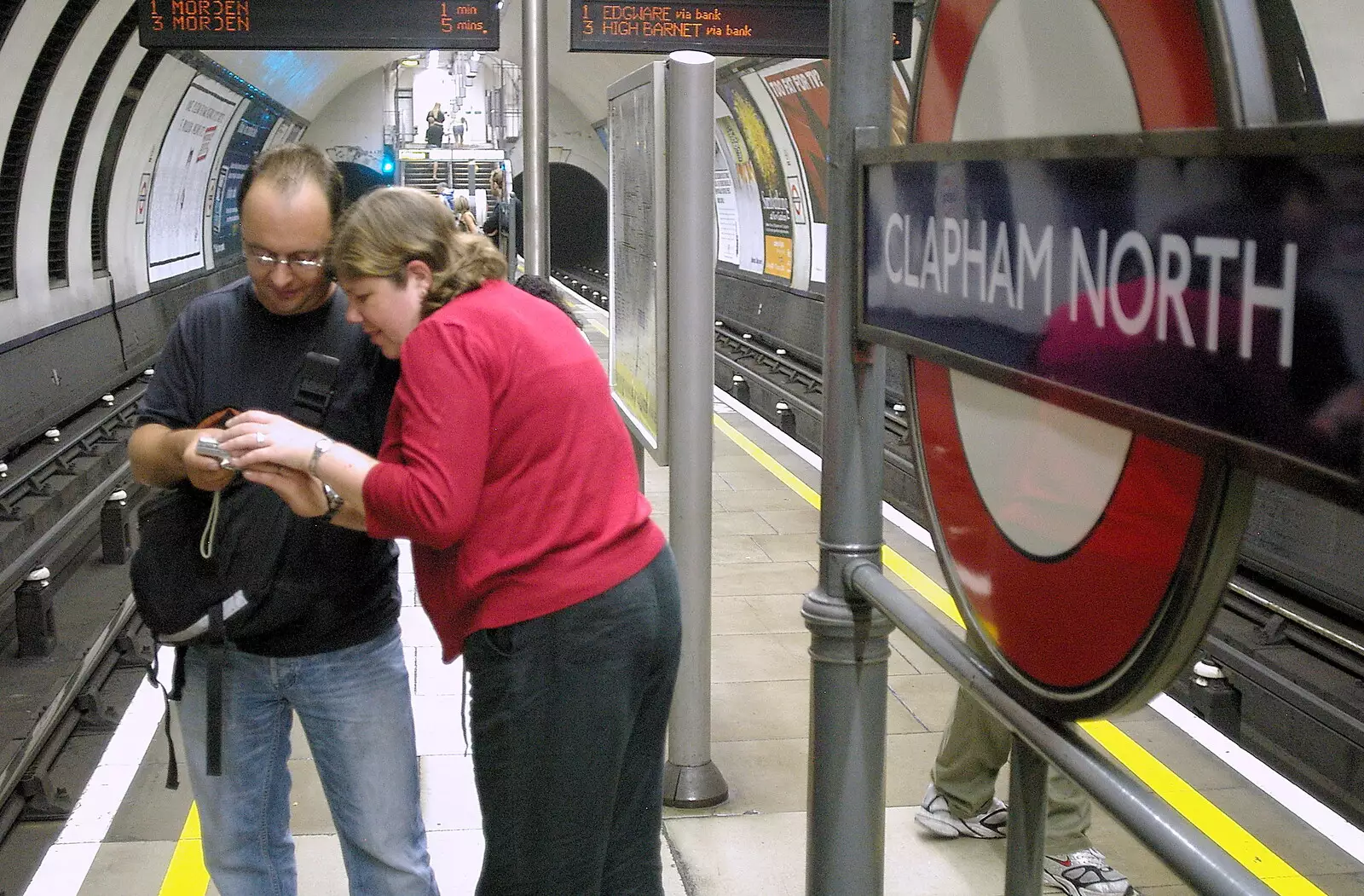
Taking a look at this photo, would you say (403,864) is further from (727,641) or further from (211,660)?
(727,641)

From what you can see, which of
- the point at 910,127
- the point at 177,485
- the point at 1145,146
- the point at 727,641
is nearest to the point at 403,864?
the point at 177,485

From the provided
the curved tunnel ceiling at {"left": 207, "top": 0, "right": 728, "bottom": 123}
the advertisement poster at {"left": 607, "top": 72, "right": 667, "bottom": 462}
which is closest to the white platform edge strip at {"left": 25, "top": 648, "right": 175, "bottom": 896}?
the advertisement poster at {"left": 607, "top": 72, "right": 667, "bottom": 462}

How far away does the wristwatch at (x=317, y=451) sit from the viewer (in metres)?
2.42

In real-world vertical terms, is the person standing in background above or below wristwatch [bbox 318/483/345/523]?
above

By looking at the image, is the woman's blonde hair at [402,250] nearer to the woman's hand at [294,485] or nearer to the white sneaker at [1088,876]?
the woman's hand at [294,485]

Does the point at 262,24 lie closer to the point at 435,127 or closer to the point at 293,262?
the point at 293,262

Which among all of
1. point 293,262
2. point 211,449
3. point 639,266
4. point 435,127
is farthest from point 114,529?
point 435,127

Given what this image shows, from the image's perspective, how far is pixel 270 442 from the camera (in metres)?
2.43

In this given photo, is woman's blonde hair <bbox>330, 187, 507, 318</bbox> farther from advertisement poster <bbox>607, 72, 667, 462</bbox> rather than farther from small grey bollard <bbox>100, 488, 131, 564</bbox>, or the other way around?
small grey bollard <bbox>100, 488, 131, 564</bbox>

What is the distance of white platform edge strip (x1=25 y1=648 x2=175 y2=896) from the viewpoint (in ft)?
14.7

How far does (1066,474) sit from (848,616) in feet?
2.78

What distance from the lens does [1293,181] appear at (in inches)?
33.8

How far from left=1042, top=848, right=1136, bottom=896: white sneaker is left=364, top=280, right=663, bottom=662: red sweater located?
2.04 m

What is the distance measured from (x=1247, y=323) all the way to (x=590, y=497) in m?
1.63
